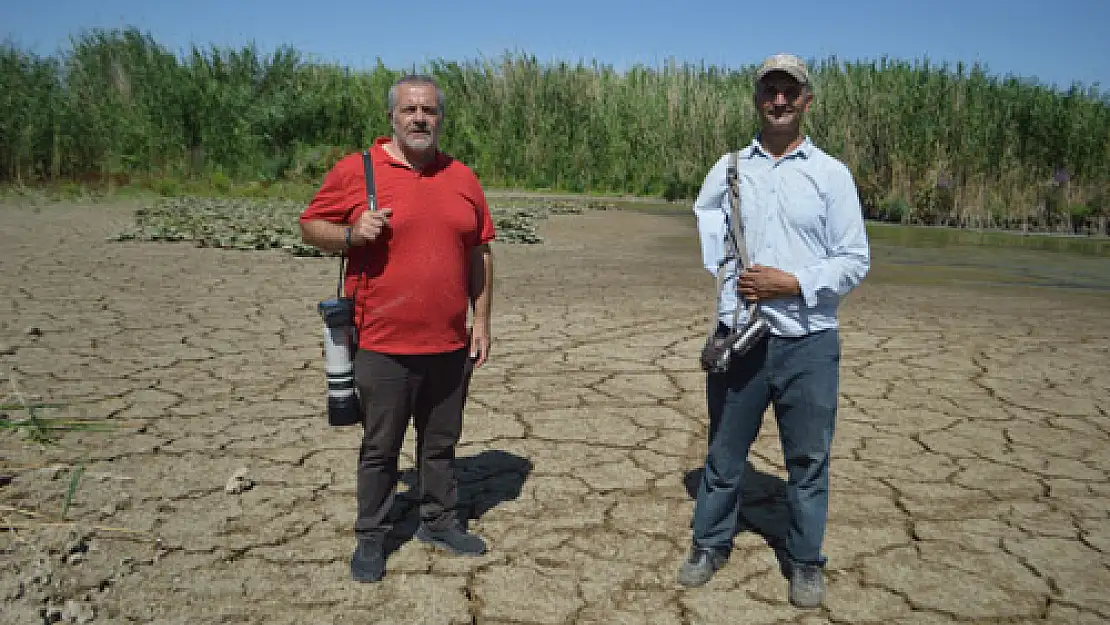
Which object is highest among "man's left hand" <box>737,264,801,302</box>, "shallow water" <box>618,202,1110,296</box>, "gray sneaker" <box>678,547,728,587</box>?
"man's left hand" <box>737,264,801,302</box>

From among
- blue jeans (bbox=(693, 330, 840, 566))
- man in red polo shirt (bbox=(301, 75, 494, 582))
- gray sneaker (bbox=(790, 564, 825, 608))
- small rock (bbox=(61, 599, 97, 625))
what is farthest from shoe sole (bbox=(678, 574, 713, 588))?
small rock (bbox=(61, 599, 97, 625))

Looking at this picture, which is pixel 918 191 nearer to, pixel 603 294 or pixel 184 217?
pixel 603 294

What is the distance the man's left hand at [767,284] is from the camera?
251 cm

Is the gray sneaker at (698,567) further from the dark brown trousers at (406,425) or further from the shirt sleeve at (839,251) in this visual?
the shirt sleeve at (839,251)

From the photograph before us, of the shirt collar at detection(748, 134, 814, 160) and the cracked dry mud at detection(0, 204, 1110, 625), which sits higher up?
the shirt collar at detection(748, 134, 814, 160)

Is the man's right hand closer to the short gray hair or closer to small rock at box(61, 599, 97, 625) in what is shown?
the short gray hair

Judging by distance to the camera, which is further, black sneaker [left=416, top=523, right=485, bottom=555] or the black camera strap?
black sneaker [left=416, top=523, right=485, bottom=555]

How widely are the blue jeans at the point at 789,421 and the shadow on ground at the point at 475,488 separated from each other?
0.97 meters

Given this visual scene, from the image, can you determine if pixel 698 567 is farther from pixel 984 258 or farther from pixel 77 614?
pixel 984 258

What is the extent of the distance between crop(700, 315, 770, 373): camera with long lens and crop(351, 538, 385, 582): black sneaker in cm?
116

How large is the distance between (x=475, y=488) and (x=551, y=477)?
0.32 metres

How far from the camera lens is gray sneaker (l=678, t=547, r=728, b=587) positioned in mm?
2850

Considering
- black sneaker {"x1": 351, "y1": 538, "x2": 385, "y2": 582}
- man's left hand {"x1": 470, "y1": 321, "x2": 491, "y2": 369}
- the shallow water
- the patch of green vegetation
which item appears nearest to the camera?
black sneaker {"x1": 351, "y1": 538, "x2": 385, "y2": 582}

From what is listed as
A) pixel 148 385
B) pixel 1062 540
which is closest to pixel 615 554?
pixel 1062 540
